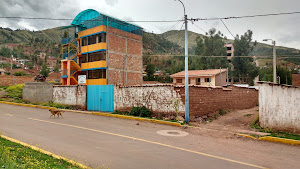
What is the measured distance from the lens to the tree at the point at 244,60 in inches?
2159

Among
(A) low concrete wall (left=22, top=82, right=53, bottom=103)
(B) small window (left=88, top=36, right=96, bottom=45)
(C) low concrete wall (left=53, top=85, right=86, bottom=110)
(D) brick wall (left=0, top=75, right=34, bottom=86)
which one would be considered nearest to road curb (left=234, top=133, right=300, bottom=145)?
(C) low concrete wall (left=53, top=85, right=86, bottom=110)

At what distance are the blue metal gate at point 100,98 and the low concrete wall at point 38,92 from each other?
7.00 meters

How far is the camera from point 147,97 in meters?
15.6

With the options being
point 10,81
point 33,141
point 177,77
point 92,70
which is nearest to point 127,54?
point 92,70

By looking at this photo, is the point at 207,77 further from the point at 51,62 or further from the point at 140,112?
the point at 51,62

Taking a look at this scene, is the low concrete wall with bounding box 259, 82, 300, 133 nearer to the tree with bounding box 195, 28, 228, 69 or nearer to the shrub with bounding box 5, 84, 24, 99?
the shrub with bounding box 5, 84, 24, 99

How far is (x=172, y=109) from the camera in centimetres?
1423

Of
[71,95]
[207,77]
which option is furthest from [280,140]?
[207,77]

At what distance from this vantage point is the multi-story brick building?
105 feet

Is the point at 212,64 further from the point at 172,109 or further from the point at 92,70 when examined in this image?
the point at 172,109

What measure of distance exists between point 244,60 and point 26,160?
188ft

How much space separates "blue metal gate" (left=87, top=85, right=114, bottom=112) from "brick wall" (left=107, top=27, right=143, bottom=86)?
12.1 m

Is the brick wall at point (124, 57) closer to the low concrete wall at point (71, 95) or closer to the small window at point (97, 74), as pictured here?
the small window at point (97, 74)

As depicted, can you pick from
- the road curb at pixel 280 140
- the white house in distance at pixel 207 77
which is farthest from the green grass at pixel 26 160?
the white house in distance at pixel 207 77
